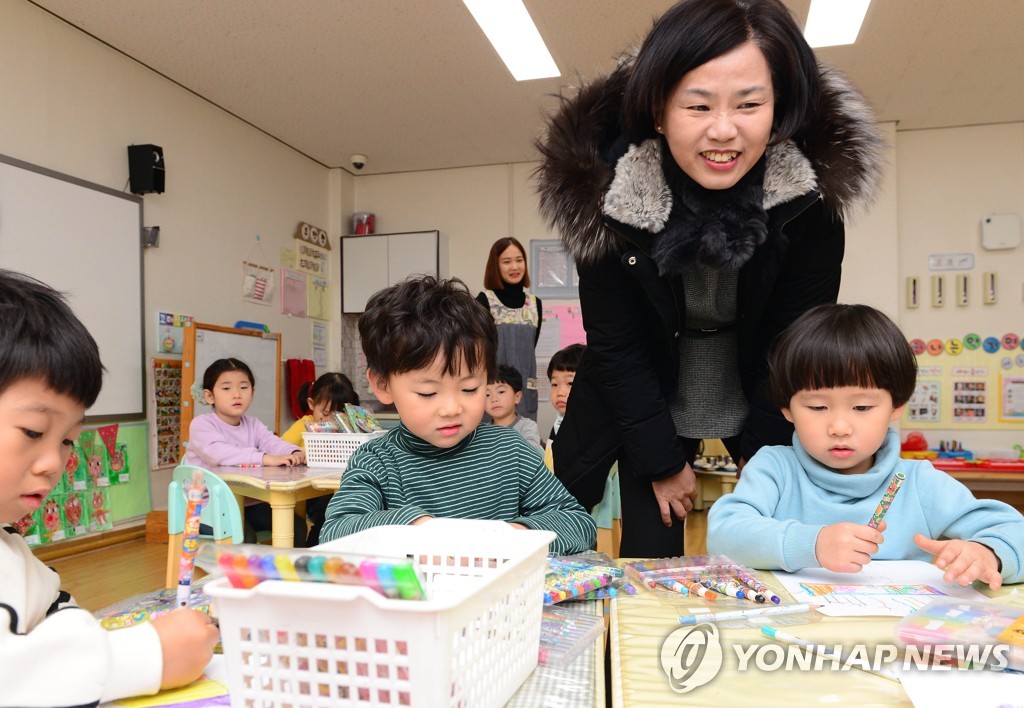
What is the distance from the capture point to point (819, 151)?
1349 mm

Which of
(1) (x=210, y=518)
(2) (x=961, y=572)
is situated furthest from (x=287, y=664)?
(1) (x=210, y=518)

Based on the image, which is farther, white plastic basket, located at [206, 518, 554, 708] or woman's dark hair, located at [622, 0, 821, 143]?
woman's dark hair, located at [622, 0, 821, 143]

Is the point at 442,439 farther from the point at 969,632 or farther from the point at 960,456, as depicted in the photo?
the point at 960,456

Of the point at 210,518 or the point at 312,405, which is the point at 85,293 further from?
the point at 210,518

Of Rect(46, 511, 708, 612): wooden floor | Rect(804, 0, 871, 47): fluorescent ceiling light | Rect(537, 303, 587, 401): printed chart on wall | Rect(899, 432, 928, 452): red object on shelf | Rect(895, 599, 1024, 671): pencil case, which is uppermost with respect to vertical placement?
Rect(804, 0, 871, 47): fluorescent ceiling light

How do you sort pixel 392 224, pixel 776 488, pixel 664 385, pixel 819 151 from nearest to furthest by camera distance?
pixel 776 488 < pixel 819 151 < pixel 664 385 < pixel 392 224

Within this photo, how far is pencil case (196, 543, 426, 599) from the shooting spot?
0.47m

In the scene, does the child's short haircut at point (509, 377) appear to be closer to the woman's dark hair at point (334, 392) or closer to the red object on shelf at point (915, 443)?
the woman's dark hair at point (334, 392)

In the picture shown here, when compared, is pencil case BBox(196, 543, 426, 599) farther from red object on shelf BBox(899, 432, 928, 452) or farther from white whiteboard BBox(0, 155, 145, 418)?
red object on shelf BBox(899, 432, 928, 452)

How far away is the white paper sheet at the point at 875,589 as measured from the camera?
2.61 ft

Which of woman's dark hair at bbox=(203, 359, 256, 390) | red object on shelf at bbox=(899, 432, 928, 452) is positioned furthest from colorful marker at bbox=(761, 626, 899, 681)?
red object on shelf at bbox=(899, 432, 928, 452)

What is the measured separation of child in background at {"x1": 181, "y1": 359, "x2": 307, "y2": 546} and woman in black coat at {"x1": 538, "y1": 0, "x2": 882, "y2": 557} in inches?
78.9

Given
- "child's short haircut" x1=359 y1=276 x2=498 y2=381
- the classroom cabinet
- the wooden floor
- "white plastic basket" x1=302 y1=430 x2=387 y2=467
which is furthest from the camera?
the classroom cabinet

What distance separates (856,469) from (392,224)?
5.53m
